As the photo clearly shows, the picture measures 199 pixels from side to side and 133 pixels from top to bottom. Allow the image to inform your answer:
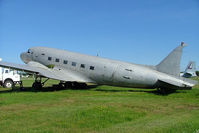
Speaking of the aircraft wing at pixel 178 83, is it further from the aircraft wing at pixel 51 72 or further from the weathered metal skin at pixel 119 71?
the aircraft wing at pixel 51 72

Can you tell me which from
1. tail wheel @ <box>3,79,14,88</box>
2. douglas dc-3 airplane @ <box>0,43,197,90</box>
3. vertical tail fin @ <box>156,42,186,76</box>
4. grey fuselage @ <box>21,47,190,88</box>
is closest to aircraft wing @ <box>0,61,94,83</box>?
douglas dc-3 airplane @ <box>0,43,197,90</box>

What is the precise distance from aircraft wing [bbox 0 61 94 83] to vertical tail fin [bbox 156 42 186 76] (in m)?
7.41

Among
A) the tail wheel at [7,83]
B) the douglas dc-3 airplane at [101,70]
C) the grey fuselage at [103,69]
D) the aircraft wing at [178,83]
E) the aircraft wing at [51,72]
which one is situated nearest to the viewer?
the aircraft wing at [178,83]

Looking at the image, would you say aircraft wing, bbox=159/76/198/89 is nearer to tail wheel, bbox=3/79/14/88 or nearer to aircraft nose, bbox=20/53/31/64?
aircraft nose, bbox=20/53/31/64

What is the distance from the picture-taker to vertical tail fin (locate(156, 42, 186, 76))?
735 inches

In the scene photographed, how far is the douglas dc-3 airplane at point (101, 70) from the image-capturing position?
61.5ft

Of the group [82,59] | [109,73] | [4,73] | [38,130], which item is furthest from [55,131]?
[4,73]

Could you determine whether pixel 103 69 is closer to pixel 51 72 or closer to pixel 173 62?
pixel 51 72

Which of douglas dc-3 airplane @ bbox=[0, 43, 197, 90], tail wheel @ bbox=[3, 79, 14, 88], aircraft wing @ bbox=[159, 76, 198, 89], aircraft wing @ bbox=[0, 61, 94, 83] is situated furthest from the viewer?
tail wheel @ bbox=[3, 79, 14, 88]

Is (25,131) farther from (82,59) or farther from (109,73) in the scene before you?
(82,59)

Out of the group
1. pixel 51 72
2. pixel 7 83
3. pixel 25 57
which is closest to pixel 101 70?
pixel 51 72

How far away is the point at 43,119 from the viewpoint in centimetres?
831

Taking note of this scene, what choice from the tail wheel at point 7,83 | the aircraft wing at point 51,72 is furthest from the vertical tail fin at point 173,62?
the tail wheel at point 7,83

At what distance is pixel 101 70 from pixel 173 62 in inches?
267
